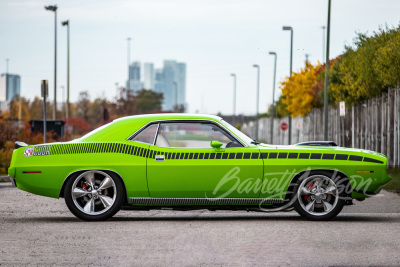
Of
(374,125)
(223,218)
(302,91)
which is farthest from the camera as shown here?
(302,91)

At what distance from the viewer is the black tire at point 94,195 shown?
34.6 ft

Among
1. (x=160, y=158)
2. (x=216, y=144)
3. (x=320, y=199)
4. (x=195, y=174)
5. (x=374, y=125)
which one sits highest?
(x=374, y=125)

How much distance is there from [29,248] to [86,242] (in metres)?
0.67

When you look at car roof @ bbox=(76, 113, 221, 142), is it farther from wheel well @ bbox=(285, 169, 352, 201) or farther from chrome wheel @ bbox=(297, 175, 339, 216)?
chrome wheel @ bbox=(297, 175, 339, 216)

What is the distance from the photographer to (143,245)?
8.38 meters

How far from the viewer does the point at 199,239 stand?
29.0ft

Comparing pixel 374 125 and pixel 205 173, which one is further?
pixel 374 125

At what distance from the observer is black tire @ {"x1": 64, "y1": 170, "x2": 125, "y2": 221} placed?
34.6 ft

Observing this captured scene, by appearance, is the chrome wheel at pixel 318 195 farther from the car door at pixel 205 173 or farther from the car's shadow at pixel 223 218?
the car door at pixel 205 173

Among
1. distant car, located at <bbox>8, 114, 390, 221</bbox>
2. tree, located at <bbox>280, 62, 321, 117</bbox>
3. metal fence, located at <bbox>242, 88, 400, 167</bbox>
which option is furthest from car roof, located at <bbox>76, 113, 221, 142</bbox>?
tree, located at <bbox>280, 62, 321, 117</bbox>

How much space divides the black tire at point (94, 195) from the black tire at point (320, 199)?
2.36m

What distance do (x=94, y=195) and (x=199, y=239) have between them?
224 centimetres

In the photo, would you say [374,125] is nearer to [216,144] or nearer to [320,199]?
[320,199]

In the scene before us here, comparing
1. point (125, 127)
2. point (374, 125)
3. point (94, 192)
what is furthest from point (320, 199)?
point (374, 125)
